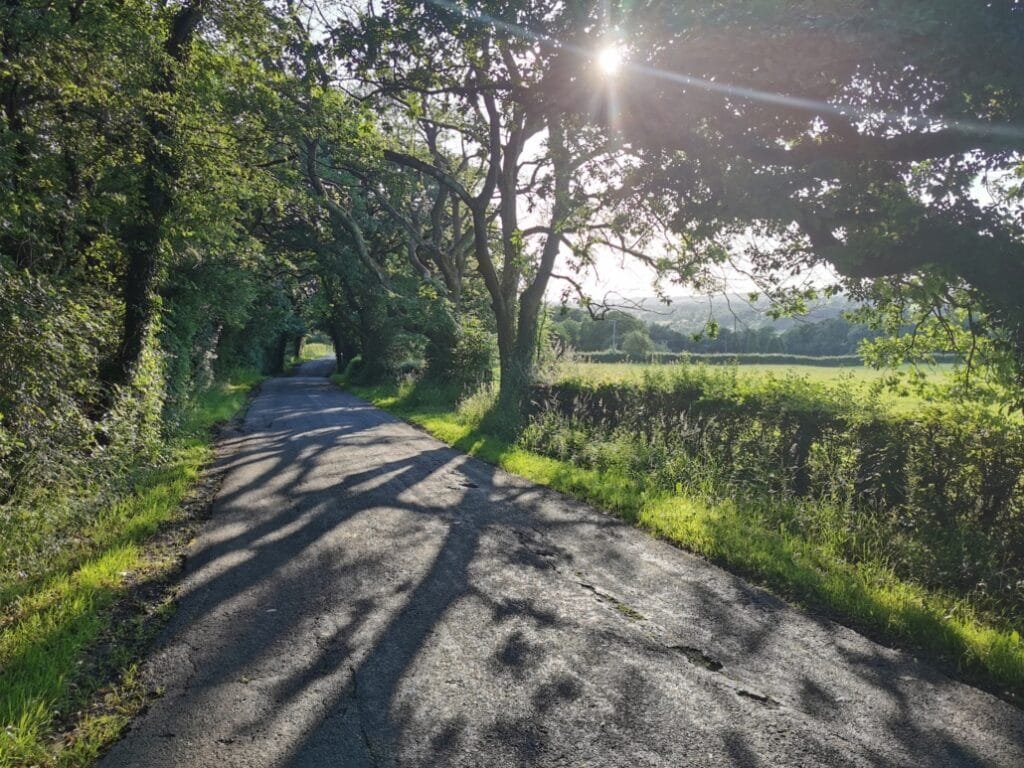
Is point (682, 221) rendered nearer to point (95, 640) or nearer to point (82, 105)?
point (95, 640)

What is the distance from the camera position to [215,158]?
30.0 feet

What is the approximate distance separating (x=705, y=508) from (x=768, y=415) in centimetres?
183

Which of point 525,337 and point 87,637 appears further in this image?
point 525,337

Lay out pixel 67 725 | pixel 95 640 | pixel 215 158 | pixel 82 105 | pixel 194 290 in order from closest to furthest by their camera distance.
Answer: pixel 67 725, pixel 95 640, pixel 82 105, pixel 215 158, pixel 194 290

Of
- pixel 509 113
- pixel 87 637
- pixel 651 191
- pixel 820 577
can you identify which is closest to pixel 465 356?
pixel 509 113

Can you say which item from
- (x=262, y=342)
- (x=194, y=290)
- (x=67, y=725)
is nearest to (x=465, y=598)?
(x=67, y=725)

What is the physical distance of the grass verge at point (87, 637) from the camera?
9.36 ft

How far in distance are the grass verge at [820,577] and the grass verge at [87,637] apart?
4.85m

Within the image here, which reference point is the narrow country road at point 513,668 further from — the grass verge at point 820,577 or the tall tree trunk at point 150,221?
the tall tree trunk at point 150,221

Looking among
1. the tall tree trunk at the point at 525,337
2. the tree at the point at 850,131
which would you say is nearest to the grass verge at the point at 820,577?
the tree at the point at 850,131

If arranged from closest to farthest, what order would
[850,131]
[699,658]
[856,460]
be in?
1. [699,658]
2. [850,131]
3. [856,460]

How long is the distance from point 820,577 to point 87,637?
574cm

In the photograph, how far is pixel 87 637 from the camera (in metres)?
3.79

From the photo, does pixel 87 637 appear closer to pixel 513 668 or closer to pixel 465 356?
pixel 513 668
